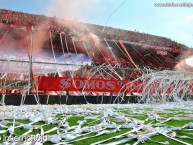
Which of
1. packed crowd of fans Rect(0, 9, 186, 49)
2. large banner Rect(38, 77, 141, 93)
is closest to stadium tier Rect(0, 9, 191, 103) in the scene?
packed crowd of fans Rect(0, 9, 186, 49)

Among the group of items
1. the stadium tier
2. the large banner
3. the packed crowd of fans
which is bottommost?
the large banner

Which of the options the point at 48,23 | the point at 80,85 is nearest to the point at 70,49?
the point at 48,23

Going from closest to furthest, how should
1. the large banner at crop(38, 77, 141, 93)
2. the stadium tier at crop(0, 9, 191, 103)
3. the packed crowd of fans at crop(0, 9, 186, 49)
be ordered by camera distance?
the large banner at crop(38, 77, 141, 93), the stadium tier at crop(0, 9, 191, 103), the packed crowd of fans at crop(0, 9, 186, 49)

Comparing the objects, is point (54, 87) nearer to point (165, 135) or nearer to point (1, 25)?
point (165, 135)

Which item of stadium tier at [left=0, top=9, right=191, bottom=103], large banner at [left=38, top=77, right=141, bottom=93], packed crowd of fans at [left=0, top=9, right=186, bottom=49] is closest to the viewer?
large banner at [left=38, top=77, right=141, bottom=93]

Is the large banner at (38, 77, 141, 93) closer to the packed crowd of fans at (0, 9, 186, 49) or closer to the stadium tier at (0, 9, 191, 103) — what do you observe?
the stadium tier at (0, 9, 191, 103)

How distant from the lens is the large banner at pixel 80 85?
479 inches

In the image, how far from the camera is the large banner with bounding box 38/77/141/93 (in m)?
12.2

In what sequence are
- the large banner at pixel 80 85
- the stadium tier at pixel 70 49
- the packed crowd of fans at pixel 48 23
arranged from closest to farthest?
1. the large banner at pixel 80 85
2. the stadium tier at pixel 70 49
3. the packed crowd of fans at pixel 48 23

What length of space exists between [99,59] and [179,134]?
19448 millimetres

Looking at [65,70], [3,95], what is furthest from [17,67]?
[3,95]

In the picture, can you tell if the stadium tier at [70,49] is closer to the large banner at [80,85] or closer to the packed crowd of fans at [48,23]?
the packed crowd of fans at [48,23]

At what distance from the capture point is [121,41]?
25.5m

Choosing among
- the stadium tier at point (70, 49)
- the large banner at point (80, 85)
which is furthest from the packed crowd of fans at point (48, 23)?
the large banner at point (80, 85)
